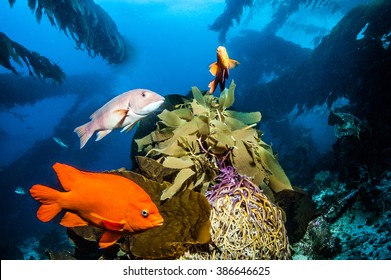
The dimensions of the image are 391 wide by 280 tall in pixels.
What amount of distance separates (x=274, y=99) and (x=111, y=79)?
3228 cm

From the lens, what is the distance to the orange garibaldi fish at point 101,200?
4.18 ft

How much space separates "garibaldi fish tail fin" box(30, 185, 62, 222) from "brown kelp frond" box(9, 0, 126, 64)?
22.5 ft

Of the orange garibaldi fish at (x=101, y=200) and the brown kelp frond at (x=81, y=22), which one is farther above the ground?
the brown kelp frond at (x=81, y=22)

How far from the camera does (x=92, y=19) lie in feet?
26.6

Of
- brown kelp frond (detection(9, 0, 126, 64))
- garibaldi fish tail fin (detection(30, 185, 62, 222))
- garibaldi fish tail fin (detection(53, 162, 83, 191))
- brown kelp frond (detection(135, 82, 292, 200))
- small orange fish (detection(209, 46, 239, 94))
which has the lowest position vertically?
garibaldi fish tail fin (detection(30, 185, 62, 222))

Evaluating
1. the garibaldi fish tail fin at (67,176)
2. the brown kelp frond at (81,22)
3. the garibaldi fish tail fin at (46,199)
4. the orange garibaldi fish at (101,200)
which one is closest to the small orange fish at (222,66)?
the orange garibaldi fish at (101,200)

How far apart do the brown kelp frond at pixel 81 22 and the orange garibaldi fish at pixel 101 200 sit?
687 centimetres

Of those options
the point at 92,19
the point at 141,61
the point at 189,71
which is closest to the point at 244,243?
the point at 92,19

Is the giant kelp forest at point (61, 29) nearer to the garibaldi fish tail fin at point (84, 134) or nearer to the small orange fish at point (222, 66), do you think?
the garibaldi fish tail fin at point (84, 134)

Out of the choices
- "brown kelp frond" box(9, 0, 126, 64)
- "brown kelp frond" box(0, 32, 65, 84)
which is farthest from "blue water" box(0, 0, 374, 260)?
"brown kelp frond" box(0, 32, 65, 84)

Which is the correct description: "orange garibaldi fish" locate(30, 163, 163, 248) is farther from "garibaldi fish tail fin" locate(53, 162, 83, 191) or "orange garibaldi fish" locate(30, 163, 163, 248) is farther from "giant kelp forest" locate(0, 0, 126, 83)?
"giant kelp forest" locate(0, 0, 126, 83)

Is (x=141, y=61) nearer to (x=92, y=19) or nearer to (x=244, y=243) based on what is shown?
(x=92, y=19)

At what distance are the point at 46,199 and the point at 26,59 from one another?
730 cm

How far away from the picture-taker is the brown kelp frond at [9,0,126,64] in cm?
658
